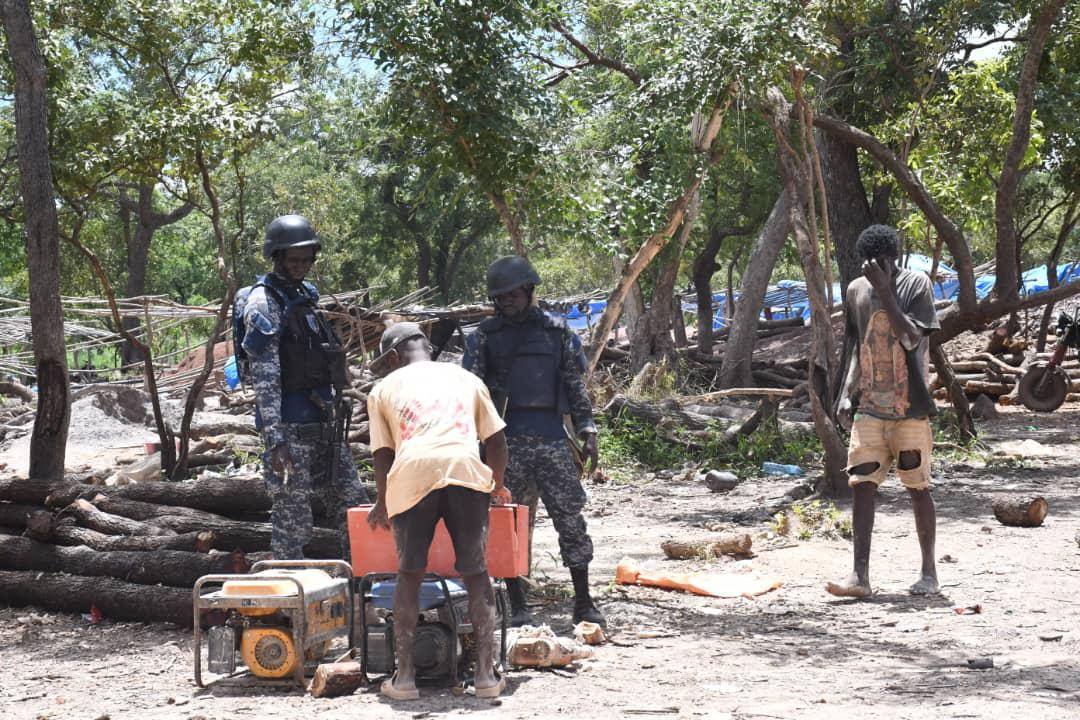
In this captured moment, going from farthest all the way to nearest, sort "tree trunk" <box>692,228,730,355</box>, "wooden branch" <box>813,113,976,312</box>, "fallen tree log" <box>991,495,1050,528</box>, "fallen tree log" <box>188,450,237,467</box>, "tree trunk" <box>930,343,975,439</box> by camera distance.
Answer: "tree trunk" <box>692,228,730,355</box> → "fallen tree log" <box>188,450,237,467</box> → "tree trunk" <box>930,343,975,439</box> → "wooden branch" <box>813,113,976,312</box> → "fallen tree log" <box>991,495,1050,528</box>

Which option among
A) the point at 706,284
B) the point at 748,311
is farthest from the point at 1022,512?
the point at 706,284

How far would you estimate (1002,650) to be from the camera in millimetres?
5059

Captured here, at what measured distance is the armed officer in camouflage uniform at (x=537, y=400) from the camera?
5.72 meters

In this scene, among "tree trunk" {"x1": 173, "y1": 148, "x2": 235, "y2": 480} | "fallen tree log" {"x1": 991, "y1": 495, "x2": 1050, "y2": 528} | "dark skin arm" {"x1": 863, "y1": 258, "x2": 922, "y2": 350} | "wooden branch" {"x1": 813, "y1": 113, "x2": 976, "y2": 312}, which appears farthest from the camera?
"wooden branch" {"x1": 813, "y1": 113, "x2": 976, "y2": 312}

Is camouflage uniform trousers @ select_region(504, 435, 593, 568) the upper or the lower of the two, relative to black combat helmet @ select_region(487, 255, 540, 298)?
lower

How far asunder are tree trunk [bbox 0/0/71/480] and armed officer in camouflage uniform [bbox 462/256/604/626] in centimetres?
381

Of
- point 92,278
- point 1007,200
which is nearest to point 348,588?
point 1007,200

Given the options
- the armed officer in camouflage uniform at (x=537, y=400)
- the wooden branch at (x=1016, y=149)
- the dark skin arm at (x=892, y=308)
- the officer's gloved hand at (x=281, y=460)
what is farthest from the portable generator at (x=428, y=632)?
the wooden branch at (x=1016, y=149)

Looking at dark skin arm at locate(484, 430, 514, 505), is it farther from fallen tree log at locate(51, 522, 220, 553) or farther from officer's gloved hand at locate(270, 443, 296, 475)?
fallen tree log at locate(51, 522, 220, 553)

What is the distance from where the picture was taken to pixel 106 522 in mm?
7430

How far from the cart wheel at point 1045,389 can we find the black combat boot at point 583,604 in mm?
12692

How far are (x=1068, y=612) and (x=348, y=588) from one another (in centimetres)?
342

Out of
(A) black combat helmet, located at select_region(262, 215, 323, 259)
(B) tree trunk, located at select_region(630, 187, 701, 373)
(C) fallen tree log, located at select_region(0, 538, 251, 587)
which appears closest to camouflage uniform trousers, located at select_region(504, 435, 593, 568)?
(A) black combat helmet, located at select_region(262, 215, 323, 259)

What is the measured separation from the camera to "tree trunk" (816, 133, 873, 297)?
14172mm
